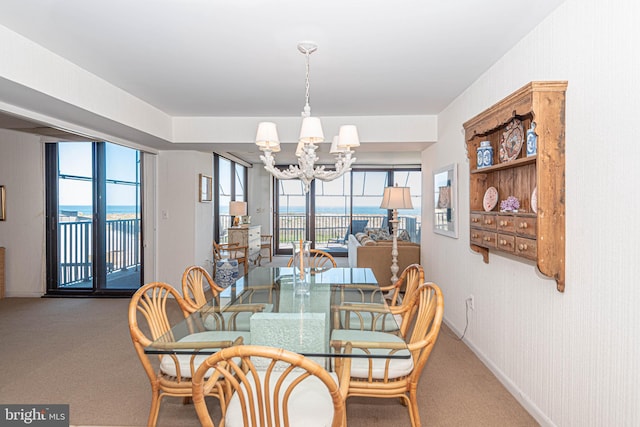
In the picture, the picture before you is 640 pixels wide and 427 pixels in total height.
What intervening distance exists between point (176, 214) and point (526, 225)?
4.53 m

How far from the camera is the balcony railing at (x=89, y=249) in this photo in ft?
17.9

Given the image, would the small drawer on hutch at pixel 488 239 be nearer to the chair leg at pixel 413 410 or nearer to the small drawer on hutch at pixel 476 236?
the small drawer on hutch at pixel 476 236

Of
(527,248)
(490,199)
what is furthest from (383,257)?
(527,248)

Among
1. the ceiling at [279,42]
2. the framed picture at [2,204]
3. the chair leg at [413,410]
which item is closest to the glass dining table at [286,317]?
the chair leg at [413,410]

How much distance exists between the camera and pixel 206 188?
570 centimetres

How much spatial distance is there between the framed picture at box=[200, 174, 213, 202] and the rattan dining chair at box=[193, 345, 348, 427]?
401 cm

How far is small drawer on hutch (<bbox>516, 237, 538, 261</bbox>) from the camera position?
6.63 ft

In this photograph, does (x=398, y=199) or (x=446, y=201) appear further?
(x=398, y=199)

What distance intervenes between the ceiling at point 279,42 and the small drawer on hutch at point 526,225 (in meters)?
1.17

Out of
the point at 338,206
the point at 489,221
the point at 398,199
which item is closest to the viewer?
the point at 489,221

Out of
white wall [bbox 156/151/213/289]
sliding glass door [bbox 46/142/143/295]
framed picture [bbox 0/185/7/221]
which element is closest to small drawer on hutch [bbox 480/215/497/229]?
white wall [bbox 156/151/213/289]

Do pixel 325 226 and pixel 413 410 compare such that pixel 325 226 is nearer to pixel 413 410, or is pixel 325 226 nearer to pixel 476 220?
pixel 476 220

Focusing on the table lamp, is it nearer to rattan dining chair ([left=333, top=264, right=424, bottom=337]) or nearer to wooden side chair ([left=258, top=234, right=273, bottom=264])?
wooden side chair ([left=258, top=234, right=273, bottom=264])

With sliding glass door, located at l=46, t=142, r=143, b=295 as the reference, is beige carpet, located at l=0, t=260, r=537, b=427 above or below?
below
